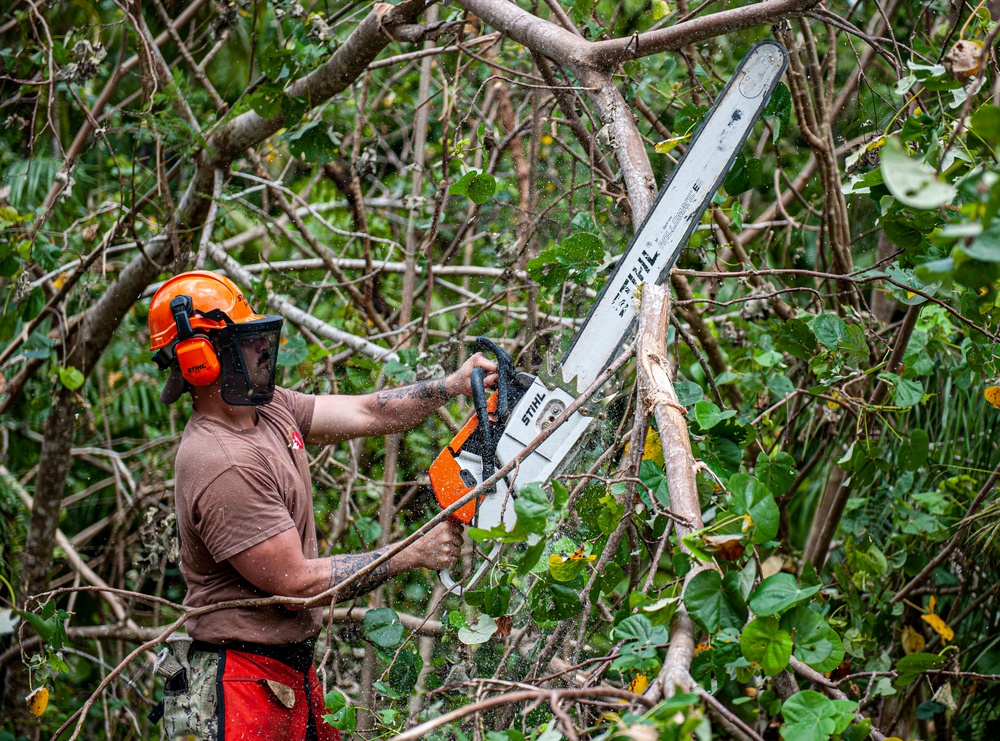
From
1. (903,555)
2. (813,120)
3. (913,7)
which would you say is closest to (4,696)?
(903,555)

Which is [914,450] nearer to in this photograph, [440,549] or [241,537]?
[440,549]

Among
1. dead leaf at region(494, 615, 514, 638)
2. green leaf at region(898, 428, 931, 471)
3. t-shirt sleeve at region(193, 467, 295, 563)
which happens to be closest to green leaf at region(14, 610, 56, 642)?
t-shirt sleeve at region(193, 467, 295, 563)

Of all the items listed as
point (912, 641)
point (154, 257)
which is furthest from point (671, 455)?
point (154, 257)

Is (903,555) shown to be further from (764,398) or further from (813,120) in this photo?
(813,120)

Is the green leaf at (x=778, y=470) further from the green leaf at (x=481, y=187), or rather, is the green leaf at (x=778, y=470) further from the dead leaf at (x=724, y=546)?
the green leaf at (x=481, y=187)

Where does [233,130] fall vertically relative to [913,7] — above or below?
above

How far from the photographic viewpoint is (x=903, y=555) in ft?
8.34

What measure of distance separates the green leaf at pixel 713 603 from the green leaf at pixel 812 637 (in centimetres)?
11

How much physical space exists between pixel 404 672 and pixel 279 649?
0.39 metres

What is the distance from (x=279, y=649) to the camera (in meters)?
2.25

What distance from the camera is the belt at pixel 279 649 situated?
7.17 feet

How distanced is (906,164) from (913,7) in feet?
9.66

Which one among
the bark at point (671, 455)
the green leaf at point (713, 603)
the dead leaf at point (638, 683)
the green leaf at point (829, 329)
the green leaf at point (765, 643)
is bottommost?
the dead leaf at point (638, 683)

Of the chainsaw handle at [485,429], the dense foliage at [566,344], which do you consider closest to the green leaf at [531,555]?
the dense foliage at [566,344]
